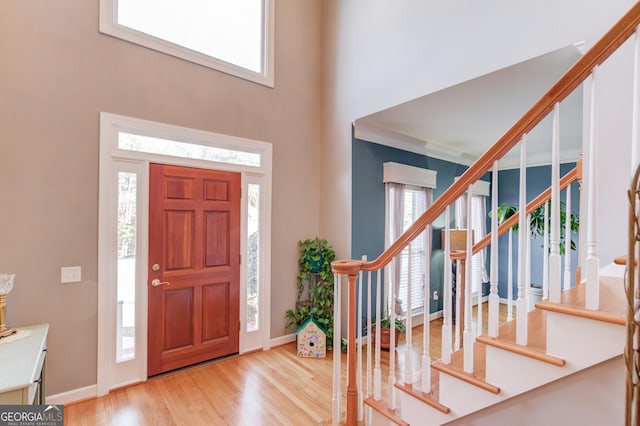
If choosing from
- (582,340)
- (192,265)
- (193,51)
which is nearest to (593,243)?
(582,340)

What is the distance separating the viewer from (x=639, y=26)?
1.05m

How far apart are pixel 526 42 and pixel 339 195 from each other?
2328 millimetres

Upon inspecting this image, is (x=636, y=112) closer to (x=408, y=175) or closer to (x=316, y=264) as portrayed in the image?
(x=316, y=264)

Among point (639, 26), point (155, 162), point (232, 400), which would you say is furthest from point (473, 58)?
point (232, 400)

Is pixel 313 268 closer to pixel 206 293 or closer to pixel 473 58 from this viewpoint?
pixel 206 293

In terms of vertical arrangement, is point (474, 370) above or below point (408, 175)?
below

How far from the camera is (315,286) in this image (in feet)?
13.0

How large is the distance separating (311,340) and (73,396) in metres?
2.18

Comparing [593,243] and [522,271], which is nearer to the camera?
[593,243]

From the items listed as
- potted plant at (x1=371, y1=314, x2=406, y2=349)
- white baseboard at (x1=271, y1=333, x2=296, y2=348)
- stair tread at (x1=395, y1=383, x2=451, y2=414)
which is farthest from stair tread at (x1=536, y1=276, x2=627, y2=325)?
white baseboard at (x1=271, y1=333, x2=296, y2=348)

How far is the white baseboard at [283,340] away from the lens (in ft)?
12.0

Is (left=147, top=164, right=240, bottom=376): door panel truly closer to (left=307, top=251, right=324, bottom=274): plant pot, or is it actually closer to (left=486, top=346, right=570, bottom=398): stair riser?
(left=307, top=251, right=324, bottom=274): plant pot

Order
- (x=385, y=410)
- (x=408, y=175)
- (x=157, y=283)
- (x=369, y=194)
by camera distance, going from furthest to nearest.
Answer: (x=408, y=175)
(x=369, y=194)
(x=157, y=283)
(x=385, y=410)

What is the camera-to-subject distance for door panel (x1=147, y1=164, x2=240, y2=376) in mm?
2891
